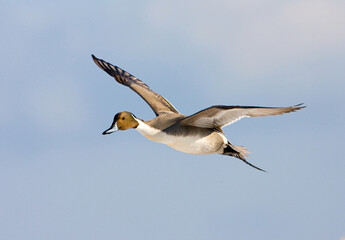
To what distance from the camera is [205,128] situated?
35.4ft

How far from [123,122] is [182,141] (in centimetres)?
112

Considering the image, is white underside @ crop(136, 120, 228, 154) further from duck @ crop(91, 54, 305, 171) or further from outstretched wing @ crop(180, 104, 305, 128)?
outstretched wing @ crop(180, 104, 305, 128)

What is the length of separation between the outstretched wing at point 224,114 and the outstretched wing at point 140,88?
77.4 inches

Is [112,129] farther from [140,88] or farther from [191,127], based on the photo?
[140,88]

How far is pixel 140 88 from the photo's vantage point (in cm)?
1371

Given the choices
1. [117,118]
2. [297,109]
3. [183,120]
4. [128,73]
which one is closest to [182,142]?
[183,120]

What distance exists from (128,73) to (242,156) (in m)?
4.16

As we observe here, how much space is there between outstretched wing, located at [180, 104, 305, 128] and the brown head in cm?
89

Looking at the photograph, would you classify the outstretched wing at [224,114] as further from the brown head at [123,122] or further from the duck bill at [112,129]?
the duck bill at [112,129]

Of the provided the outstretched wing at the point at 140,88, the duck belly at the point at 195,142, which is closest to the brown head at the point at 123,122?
the duck belly at the point at 195,142

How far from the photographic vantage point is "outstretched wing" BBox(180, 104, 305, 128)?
9418 millimetres

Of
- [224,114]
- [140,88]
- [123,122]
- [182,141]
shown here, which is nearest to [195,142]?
[182,141]

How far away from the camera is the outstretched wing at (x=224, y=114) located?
9418 mm

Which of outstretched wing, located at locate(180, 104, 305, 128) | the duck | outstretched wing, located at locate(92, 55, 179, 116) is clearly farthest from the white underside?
outstretched wing, located at locate(92, 55, 179, 116)
